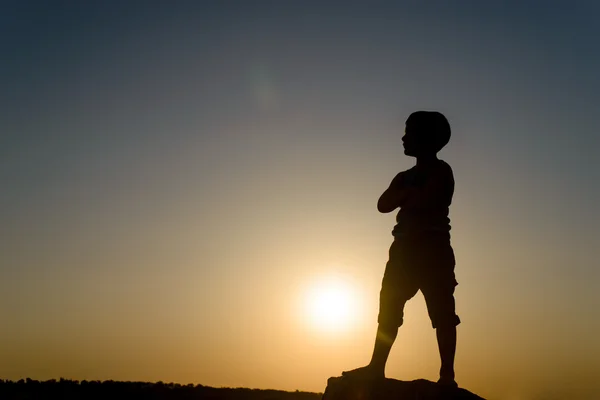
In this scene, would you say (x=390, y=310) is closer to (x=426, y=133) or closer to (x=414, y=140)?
(x=414, y=140)

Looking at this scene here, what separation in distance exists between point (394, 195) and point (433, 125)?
0.98m

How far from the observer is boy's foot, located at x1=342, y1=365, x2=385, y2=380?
30.4 ft

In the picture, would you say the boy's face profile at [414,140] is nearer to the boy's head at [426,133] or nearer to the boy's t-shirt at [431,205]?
the boy's head at [426,133]

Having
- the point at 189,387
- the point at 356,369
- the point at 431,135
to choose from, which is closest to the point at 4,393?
the point at 189,387

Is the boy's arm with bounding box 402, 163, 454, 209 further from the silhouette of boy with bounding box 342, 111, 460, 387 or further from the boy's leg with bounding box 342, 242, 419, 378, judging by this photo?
the boy's leg with bounding box 342, 242, 419, 378

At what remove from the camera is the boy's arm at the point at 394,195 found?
9.14m

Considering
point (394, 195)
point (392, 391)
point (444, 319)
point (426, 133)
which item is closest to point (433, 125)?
point (426, 133)

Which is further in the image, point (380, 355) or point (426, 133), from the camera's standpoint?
point (380, 355)

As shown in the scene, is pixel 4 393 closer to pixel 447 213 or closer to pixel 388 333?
pixel 388 333

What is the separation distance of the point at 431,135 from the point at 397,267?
171 cm

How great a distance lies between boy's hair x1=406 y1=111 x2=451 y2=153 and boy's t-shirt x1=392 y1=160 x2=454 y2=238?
30cm

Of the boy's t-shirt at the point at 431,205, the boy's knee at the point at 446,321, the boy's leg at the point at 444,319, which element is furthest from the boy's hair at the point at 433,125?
the boy's knee at the point at 446,321

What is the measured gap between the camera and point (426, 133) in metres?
9.14

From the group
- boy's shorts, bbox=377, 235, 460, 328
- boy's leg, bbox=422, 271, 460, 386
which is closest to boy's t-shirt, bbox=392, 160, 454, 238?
boy's shorts, bbox=377, 235, 460, 328
